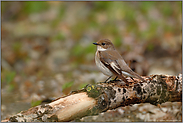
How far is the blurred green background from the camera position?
7.25m

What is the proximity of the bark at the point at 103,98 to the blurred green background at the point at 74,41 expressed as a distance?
200 centimetres

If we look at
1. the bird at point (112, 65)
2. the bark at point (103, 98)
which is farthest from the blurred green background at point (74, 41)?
the bark at point (103, 98)

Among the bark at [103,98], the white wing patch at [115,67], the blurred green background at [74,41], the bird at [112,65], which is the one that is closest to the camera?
the bark at [103,98]

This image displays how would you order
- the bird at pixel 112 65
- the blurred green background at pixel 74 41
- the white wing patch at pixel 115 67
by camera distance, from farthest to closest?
the blurred green background at pixel 74 41 → the white wing patch at pixel 115 67 → the bird at pixel 112 65

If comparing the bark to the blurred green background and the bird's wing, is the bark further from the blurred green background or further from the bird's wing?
the blurred green background

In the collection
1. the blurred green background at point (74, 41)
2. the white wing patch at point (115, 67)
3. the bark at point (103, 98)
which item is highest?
the blurred green background at point (74, 41)

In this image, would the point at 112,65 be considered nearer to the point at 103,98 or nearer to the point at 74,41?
the point at 103,98

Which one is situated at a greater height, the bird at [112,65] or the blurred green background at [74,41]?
the blurred green background at [74,41]

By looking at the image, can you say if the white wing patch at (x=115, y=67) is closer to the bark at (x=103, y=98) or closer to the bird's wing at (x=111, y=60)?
the bird's wing at (x=111, y=60)

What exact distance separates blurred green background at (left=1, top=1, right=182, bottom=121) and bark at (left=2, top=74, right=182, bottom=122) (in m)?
2.00

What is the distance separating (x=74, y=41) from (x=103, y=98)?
251 inches

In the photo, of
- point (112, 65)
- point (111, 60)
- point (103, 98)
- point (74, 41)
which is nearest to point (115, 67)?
point (112, 65)

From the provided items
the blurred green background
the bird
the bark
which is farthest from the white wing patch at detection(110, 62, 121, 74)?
the blurred green background

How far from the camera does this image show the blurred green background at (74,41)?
7250 millimetres
